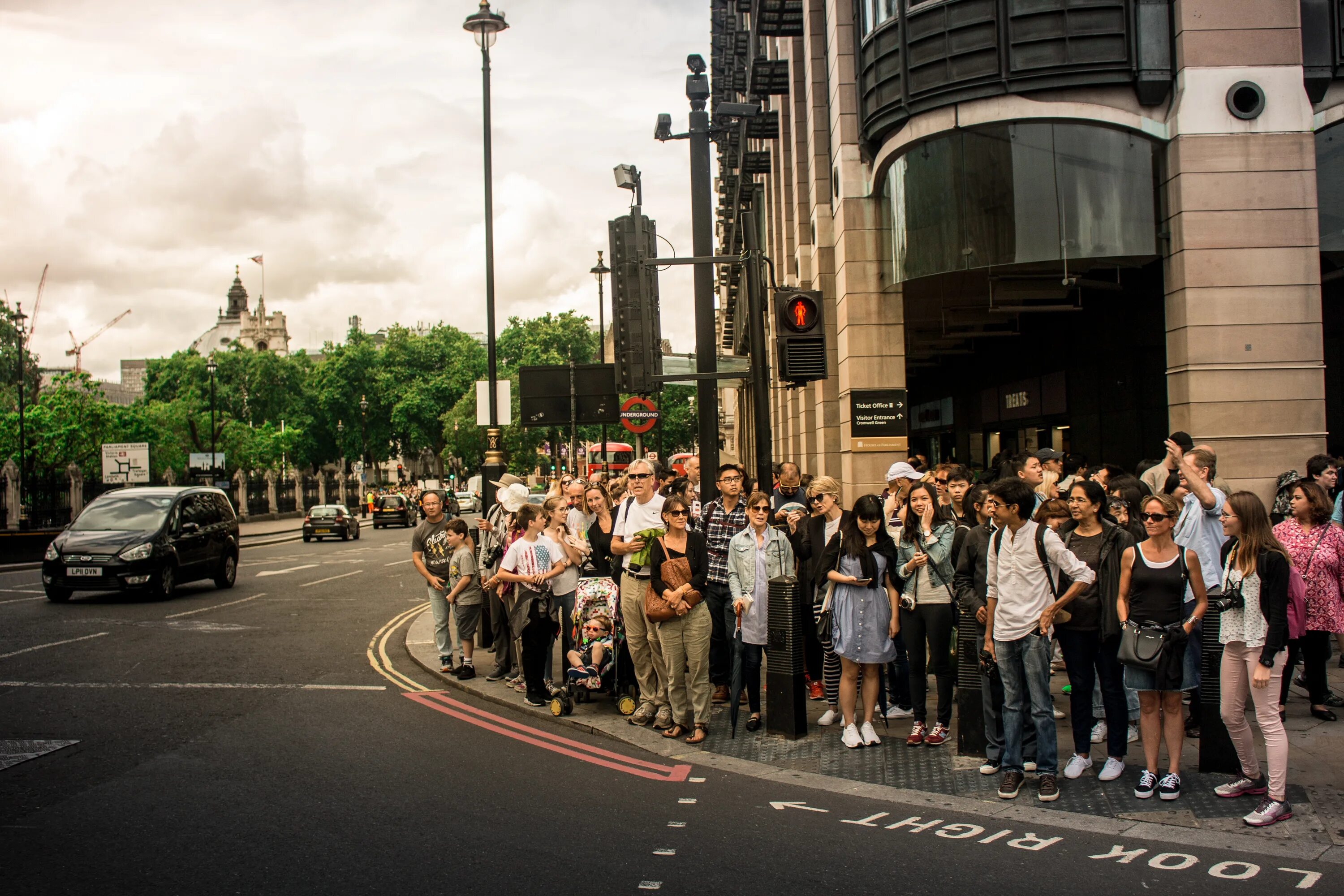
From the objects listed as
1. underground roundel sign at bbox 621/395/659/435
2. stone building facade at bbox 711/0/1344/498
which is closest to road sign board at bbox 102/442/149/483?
underground roundel sign at bbox 621/395/659/435

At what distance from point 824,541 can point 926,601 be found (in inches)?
41.8

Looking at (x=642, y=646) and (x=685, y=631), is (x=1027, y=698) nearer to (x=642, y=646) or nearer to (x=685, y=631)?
(x=685, y=631)

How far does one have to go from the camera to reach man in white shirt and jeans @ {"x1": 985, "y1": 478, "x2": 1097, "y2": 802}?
6.52m

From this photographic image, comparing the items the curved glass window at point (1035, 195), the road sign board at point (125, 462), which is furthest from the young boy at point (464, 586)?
the road sign board at point (125, 462)

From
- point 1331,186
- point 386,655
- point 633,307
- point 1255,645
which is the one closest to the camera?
point 1255,645

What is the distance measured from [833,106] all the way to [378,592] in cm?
1241

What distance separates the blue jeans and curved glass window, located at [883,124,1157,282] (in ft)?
33.1

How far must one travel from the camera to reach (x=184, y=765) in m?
7.32

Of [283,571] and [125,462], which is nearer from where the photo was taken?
[283,571]

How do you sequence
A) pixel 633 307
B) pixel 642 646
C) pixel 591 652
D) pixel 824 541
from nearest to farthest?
pixel 642 646, pixel 824 541, pixel 591 652, pixel 633 307

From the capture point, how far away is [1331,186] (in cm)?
1464

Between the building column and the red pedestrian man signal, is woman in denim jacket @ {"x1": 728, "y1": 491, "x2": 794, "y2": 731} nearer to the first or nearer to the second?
the red pedestrian man signal

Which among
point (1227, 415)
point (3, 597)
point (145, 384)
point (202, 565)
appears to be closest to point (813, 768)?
point (1227, 415)

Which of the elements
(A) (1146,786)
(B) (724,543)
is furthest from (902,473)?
(A) (1146,786)
